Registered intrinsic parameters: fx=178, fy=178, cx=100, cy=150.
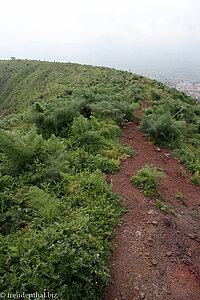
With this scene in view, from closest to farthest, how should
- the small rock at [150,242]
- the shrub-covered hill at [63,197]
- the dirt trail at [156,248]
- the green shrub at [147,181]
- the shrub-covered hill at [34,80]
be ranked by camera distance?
the shrub-covered hill at [63,197] → the dirt trail at [156,248] → the small rock at [150,242] → the green shrub at [147,181] → the shrub-covered hill at [34,80]

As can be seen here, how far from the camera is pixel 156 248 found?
11.0 ft

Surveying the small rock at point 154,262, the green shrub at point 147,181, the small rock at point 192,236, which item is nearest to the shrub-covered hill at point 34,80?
the green shrub at point 147,181

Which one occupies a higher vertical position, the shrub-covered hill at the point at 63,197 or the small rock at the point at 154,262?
the shrub-covered hill at the point at 63,197

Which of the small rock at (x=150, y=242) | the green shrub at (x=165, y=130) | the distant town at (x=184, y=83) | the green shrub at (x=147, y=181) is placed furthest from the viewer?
the distant town at (x=184, y=83)

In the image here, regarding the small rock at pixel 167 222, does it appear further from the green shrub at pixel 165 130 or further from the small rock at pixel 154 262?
the green shrub at pixel 165 130

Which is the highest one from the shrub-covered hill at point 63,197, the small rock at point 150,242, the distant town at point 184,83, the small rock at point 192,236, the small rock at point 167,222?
the distant town at point 184,83

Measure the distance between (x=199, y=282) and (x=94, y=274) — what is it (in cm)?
171

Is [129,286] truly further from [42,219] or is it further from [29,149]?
[29,149]

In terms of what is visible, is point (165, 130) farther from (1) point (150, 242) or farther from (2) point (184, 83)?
(2) point (184, 83)

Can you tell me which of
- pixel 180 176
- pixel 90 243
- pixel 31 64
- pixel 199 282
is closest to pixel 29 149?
pixel 90 243

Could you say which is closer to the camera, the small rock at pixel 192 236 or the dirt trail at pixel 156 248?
the dirt trail at pixel 156 248

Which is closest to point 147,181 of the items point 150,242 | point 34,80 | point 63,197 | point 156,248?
point 150,242

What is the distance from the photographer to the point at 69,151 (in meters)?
5.78

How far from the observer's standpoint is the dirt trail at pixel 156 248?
2732 mm
